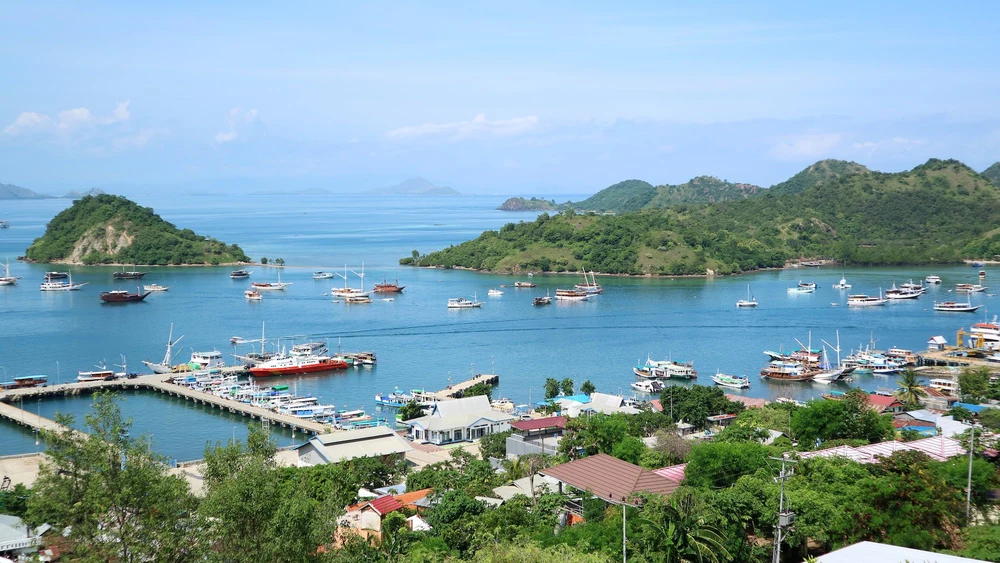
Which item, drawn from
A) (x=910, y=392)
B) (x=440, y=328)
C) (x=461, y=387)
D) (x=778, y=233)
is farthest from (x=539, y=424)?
(x=778, y=233)

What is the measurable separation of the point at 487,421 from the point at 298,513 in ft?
44.4

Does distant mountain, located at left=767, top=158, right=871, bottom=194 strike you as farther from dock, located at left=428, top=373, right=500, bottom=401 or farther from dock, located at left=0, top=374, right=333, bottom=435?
dock, located at left=0, top=374, right=333, bottom=435

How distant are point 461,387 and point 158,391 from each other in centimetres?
945

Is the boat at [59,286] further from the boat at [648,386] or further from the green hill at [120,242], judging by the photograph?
the boat at [648,386]

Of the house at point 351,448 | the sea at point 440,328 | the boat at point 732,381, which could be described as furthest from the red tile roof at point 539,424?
the boat at point 732,381

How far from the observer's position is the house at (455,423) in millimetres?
20047

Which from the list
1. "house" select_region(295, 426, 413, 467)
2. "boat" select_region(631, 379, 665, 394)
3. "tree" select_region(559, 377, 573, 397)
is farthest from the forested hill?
"house" select_region(295, 426, 413, 467)

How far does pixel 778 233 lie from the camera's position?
244 ft

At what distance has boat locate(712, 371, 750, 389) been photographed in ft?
88.5

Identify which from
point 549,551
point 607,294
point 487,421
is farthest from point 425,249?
point 549,551

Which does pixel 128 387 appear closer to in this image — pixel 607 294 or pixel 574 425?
pixel 574 425

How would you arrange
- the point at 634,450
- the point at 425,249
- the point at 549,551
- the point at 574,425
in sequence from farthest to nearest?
1. the point at 425,249
2. the point at 574,425
3. the point at 634,450
4. the point at 549,551

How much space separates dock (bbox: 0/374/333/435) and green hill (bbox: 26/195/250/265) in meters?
38.7

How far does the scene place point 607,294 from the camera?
5081cm
